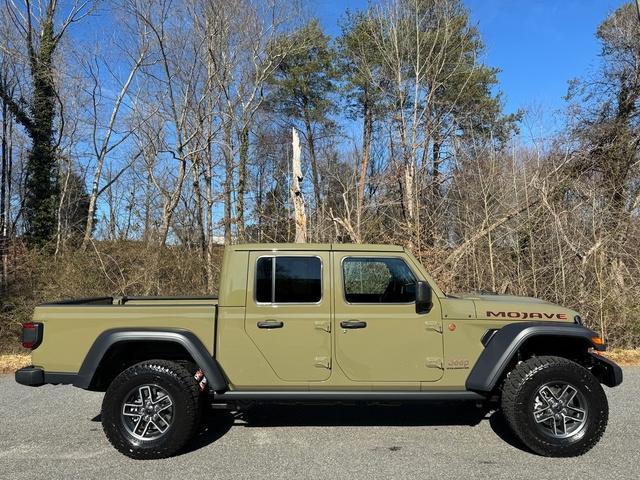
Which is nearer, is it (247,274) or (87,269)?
(247,274)

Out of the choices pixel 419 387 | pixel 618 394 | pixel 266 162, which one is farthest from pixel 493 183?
pixel 266 162

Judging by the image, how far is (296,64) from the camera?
88.4 ft

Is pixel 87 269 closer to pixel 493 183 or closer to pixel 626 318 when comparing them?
pixel 493 183

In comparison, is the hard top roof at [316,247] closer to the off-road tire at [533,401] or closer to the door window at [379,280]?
the door window at [379,280]

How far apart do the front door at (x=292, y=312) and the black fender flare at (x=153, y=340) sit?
417 mm

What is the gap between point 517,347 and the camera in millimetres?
4379

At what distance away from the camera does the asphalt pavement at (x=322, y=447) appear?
4.00 meters

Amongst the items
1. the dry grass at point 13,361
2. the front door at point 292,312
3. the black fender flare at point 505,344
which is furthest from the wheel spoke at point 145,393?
the dry grass at point 13,361

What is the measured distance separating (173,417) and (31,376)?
1.26 m

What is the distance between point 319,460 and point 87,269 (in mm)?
9772

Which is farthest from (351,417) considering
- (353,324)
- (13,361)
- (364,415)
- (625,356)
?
(13,361)

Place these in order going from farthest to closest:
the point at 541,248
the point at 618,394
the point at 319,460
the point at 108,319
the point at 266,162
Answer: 1. the point at 266,162
2. the point at 541,248
3. the point at 618,394
4. the point at 108,319
5. the point at 319,460

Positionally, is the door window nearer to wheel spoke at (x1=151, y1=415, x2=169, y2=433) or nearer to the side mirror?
the side mirror

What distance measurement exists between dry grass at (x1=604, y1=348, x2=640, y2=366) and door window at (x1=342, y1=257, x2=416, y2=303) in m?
5.62
